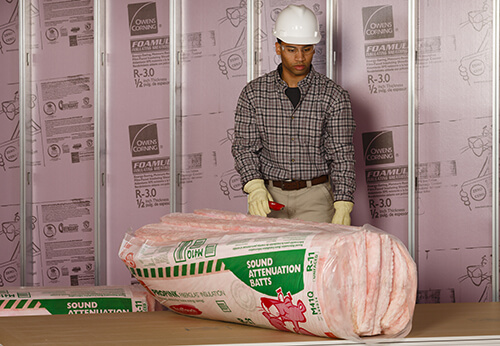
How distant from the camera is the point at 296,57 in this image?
2.89 meters

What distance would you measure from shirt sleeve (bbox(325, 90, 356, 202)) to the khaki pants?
0.12 metres

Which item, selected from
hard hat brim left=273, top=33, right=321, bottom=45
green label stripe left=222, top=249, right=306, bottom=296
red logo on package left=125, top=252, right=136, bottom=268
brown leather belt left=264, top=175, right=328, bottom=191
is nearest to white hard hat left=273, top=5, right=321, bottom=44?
hard hat brim left=273, top=33, right=321, bottom=45

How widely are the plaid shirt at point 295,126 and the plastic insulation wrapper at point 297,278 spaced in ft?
4.99

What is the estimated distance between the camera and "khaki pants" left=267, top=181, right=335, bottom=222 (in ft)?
9.55

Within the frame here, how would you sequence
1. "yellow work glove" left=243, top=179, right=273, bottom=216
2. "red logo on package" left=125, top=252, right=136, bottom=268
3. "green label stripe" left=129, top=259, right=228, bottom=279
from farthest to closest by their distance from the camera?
"yellow work glove" left=243, top=179, right=273, bottom=216 < "red logo on package" left=125, top=252, right=136, bottom=268 < "green label stripe" left=129, top=259, right=228, bottom=279

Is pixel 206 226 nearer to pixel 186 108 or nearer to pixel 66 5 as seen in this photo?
pixel 186 108

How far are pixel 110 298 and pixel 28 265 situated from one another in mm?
2625

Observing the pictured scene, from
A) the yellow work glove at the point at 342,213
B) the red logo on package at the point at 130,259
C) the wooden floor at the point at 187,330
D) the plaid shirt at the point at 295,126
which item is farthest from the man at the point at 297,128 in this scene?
the wooden floor at the point at 187,330

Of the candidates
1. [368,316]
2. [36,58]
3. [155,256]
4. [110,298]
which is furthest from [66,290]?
[36,58]

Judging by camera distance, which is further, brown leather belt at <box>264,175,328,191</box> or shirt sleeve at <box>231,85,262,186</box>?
brown leather belt at <box>264,175,328,191</box>

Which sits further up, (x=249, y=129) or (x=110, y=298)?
(x=249, y=129)

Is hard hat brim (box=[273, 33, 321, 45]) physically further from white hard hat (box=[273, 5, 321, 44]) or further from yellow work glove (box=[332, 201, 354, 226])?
yellow work glove (box=[332, 201, 354, 226])

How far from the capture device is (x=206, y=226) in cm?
Result: 143

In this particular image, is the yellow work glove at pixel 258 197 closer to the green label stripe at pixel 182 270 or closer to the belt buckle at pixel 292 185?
the belt buckle at pixel 292 185
